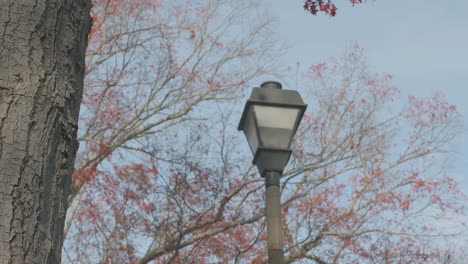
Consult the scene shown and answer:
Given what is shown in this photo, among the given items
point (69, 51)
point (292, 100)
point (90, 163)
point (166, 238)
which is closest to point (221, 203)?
point (166, 238)

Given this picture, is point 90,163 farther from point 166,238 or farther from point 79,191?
point 166,238

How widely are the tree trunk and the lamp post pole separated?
93.7 inches

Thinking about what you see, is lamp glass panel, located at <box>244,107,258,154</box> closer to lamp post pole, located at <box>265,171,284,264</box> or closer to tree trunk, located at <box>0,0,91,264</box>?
lamp post pole, located at <box>265,171,284,264</box>

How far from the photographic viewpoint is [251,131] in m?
4.52

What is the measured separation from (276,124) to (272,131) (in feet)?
0.29

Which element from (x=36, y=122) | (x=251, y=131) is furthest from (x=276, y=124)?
(x=36, y=122)

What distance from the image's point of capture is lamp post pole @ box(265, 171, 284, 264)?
13.2ft

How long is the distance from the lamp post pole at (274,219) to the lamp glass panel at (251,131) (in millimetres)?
241

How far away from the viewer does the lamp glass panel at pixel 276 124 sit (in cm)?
439

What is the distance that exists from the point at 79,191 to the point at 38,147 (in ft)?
35.4

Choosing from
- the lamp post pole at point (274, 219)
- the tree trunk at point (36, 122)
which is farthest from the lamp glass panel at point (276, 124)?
the tree trunk at point (36, 122)

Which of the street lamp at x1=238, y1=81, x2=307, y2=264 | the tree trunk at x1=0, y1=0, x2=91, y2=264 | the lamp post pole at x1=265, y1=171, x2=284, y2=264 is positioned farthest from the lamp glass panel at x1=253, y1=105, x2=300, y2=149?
the tree trunk at x1=0, y1=0, x2=91, y2=264

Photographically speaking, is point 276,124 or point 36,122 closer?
point 36,122

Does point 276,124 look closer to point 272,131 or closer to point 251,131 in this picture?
point 272,131
